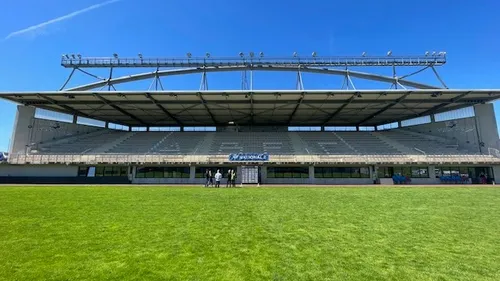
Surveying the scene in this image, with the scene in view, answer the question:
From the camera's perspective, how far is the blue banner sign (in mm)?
33219

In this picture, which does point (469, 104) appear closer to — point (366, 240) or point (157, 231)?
point (366, 240)

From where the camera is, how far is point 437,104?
36.2 meters

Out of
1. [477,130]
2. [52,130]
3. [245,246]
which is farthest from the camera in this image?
[52,130]

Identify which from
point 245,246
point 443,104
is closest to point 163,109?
point 245,246

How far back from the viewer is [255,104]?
3553 centimetres

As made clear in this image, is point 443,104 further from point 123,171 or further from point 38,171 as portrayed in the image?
point 38,171

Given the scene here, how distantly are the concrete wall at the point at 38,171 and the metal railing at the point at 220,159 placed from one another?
97 centimetres

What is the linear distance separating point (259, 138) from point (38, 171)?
31.5 m

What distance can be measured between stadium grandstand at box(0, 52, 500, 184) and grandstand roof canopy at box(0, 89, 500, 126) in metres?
0.16

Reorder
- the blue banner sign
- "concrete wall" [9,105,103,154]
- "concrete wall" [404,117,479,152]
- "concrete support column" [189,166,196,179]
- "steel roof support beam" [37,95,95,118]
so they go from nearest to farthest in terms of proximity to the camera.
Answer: the blue banner sign < "steel roof support beam" [37,95,95,118] < "concrete support column" [189,166,196,179] < "concrete wall" [9,105,103,154] < "concrete wall" [404,117,479,152]

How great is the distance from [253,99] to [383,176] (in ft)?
67.2

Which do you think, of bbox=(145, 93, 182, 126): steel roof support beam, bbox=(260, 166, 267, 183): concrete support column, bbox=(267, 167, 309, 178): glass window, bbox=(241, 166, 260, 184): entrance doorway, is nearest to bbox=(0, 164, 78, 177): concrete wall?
bbox=(145, 93, 182, 126): steel roof support beam

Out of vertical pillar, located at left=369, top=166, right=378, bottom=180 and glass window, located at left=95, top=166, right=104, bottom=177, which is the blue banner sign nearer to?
vertical pillar, located at left=369, top=166, right=378, bottom=180

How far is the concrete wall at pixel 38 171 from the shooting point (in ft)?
106
